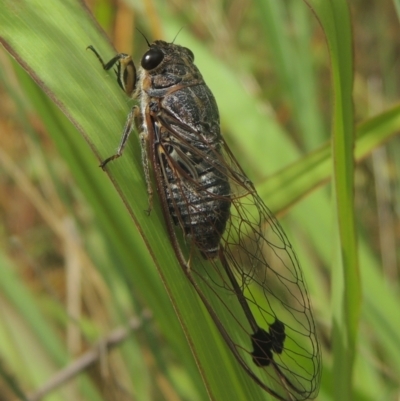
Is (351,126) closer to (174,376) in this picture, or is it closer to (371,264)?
(371,264)

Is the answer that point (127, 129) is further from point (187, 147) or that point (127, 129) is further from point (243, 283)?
point (243, 283)

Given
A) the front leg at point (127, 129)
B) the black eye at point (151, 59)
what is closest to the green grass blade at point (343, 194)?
the front leg at point (127, 129)

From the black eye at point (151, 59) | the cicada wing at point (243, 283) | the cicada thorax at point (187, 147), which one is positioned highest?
the black eye at point (151, 59)

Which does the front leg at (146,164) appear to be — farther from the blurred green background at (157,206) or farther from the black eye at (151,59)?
the black eye at (151,59)

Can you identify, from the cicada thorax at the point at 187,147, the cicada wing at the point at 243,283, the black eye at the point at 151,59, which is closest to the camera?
the cicada wing at the point at 243,283

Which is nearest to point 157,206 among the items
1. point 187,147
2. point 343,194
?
point 187,147

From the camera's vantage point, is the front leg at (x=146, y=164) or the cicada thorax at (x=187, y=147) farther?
the cicada thorax at (x=187, y=147)

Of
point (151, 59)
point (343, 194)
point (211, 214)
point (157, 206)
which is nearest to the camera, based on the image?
point (343, 194)
